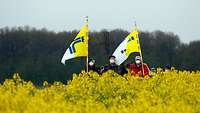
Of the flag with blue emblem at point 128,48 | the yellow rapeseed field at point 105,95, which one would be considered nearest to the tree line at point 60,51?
the flag with blue emblem at point 128,48

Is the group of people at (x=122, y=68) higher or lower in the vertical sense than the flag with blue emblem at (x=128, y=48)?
lower

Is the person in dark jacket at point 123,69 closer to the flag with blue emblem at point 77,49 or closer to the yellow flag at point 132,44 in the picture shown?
the flag with blue emblem at point 77,49

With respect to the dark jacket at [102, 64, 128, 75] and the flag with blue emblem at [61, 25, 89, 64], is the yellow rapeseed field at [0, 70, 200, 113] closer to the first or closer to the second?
the dark jacket at [102, 64, 128, 75]

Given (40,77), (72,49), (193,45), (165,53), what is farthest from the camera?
(193,45)

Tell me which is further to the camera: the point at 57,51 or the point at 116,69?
the point at 57,51

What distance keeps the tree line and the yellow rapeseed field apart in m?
34.0

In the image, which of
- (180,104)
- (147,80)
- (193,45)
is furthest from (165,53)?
(180,104)

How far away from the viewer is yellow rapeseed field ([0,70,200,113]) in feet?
28.7

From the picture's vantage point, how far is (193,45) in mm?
64938

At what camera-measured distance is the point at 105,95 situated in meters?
13.8

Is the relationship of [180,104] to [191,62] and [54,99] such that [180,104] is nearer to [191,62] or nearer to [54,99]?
[54,99]

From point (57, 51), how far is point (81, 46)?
4180cm

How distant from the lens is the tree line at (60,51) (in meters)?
52.9

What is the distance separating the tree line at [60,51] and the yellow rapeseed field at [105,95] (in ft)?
112
